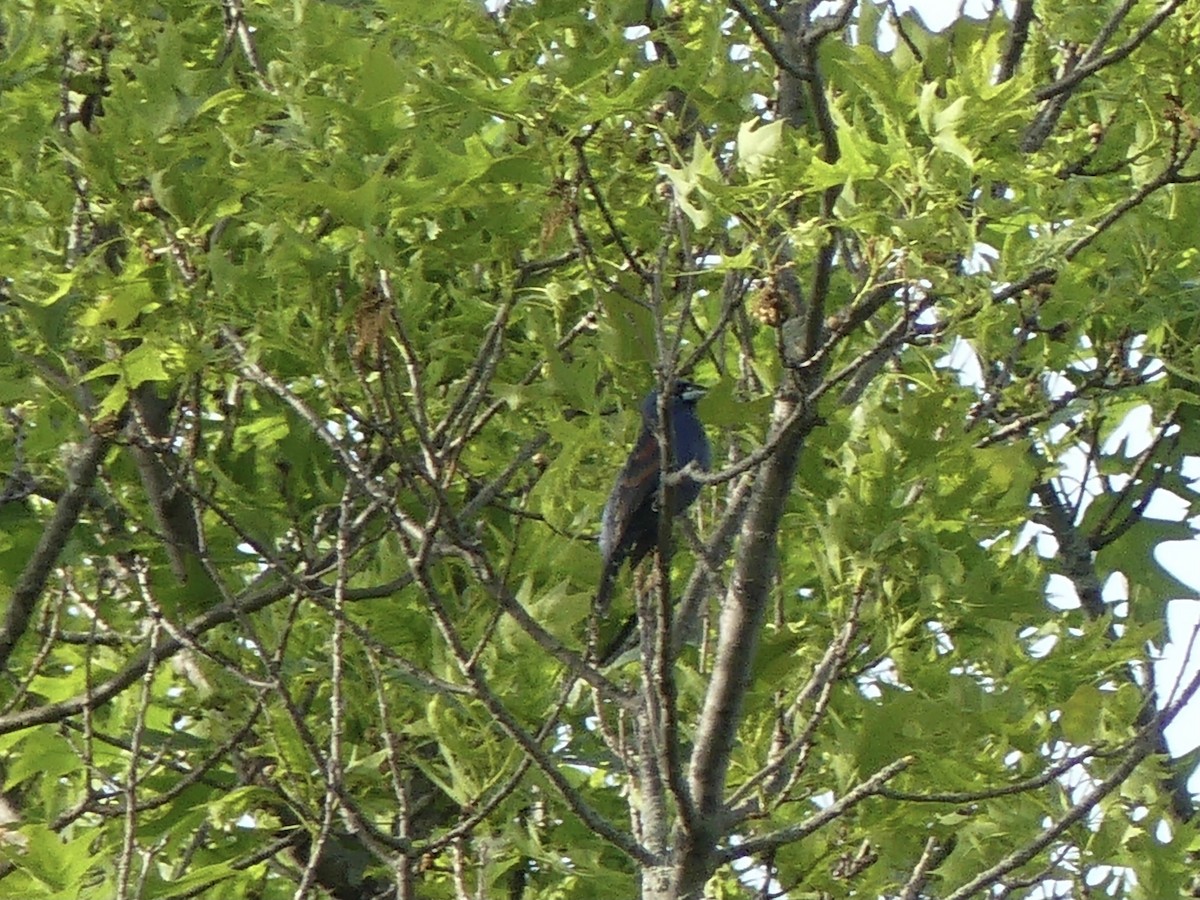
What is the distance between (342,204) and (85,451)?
8.41ft

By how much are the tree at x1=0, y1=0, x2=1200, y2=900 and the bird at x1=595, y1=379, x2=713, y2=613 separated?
96 millimetres

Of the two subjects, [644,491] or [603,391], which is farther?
[603,391]

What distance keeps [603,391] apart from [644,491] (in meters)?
→ 0.36

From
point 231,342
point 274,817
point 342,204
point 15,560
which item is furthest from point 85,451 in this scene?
point 342,204

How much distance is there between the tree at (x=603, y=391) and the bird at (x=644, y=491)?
0.31ft

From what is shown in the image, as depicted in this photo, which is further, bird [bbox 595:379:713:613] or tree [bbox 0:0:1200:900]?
bird [bbox 595:379:713:613]

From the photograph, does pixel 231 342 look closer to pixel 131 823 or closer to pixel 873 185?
pixel 131 823

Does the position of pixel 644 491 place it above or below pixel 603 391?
below

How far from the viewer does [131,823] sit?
3838 mm

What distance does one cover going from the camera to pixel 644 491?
14.0 feet

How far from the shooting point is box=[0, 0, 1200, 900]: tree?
11.2ft

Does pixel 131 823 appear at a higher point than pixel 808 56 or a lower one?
lower

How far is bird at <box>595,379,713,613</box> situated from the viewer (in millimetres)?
4027

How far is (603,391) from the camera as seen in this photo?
451cm
